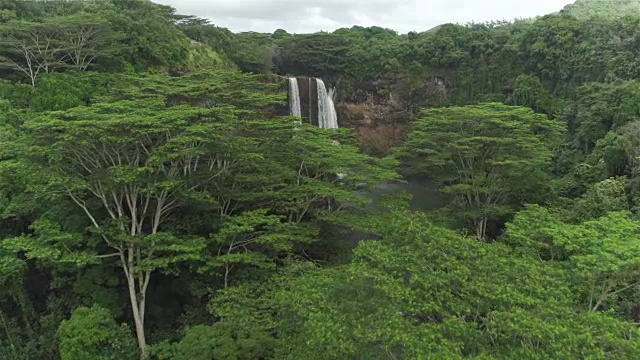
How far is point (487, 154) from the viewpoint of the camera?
63.5 feet

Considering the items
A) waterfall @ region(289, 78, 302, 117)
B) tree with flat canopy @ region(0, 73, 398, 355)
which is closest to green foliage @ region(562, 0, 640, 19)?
waterfall @ region(289, 78, 302, 117)

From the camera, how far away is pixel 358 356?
7297 millimetres

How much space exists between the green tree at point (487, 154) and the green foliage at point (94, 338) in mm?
12633

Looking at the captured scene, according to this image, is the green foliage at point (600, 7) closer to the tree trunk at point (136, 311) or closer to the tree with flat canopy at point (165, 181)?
the tree with flat canopy at point (165, 181)

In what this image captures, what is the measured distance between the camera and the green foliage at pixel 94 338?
417 inches

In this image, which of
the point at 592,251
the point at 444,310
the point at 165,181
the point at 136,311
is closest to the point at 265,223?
the point at 165,181

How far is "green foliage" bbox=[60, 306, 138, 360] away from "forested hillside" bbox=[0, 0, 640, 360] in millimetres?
44

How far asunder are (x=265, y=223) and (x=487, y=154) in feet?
34.2

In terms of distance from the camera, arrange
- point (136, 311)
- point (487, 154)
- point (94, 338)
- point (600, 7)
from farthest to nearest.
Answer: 1. point (600, 7)
2. point (487, 154)
3. point (136, 311)
4. point (94, 338)

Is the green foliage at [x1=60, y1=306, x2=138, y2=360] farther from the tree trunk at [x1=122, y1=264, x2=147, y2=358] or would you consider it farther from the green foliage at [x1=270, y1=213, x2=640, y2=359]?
the green foliage at [x1=270, y1=213, x2=640, y2=359]

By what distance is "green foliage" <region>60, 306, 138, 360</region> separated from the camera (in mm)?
10594

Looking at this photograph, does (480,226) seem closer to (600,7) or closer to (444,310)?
(444,310)

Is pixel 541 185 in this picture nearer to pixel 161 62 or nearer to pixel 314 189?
pixel 314 189

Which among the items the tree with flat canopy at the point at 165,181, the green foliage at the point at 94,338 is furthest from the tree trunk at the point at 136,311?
the green foliage at the point at 94,338
